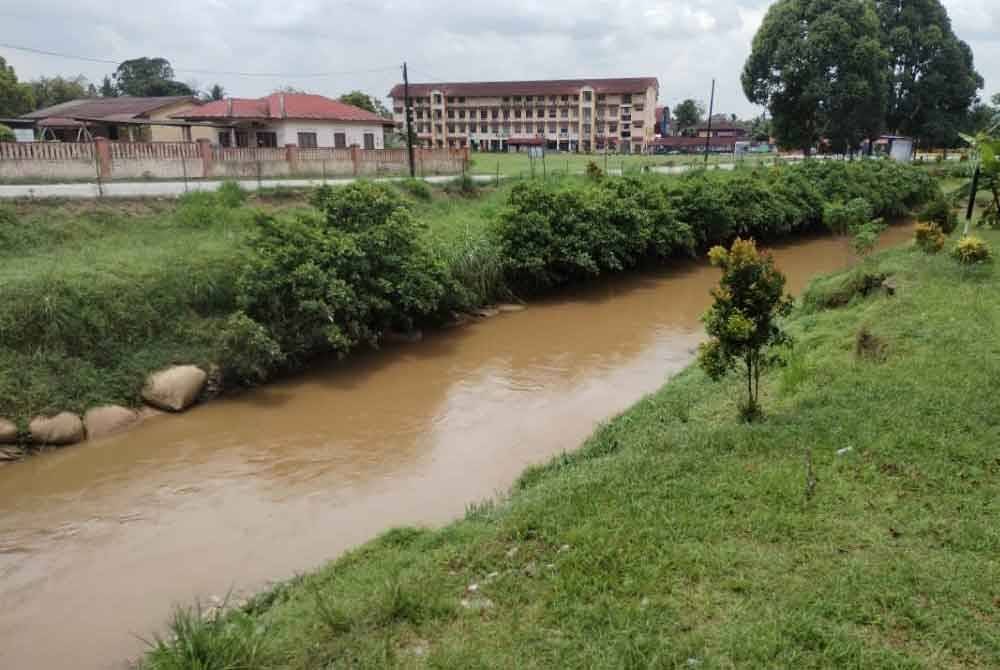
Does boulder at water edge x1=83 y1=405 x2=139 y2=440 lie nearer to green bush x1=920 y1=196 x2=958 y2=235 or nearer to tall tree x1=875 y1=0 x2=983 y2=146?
green bush x1=920 y1=196 x2=958 y2=235

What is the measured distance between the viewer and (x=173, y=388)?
11352 millimetres

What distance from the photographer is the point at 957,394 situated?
7293 mm

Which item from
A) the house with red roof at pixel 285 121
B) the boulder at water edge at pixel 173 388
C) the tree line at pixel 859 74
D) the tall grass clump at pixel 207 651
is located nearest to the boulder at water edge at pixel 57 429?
the boulder at water edge at pixel 173 388

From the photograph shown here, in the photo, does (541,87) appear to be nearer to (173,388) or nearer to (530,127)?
(530,127)

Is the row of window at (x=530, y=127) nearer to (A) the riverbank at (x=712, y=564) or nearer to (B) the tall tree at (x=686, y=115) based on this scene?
(B) the tall tree at (x=686, y=115)

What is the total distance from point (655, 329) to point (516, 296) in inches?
159

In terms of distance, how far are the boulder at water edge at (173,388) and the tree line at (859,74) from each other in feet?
134

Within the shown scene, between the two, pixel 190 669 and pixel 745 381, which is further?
pixel 745 381

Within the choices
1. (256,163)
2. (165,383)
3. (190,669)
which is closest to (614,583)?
(190,669)

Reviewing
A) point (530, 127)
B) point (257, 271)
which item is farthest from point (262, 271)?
point (530, 127)

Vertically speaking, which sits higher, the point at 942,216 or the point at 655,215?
the point at 655,215

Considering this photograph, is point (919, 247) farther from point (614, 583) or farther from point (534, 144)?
point (534, 144)

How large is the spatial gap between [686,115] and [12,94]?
7394cm

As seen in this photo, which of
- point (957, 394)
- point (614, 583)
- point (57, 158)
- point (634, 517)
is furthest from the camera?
point (57, 158)
